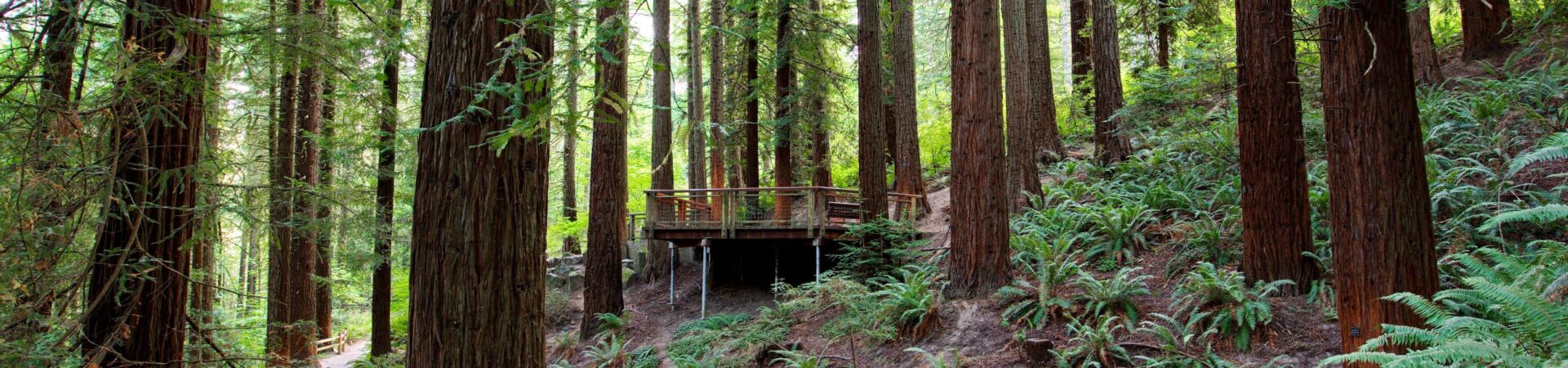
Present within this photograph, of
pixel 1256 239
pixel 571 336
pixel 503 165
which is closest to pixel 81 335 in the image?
pixel 503 165

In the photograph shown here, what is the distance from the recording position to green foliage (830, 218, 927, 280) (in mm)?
10952

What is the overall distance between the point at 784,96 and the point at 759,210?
338cm

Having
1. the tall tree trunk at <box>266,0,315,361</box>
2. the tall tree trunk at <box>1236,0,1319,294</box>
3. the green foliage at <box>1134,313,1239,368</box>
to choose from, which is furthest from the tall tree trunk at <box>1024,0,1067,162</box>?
the tall tree trunk at <box>266,0,315,361</box>

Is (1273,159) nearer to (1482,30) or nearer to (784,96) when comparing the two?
(1482,30)

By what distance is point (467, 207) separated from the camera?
132 inches

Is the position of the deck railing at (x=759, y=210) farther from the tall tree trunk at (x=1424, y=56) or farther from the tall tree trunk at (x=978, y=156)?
the tall tree trunk at (x=1424, y=56)

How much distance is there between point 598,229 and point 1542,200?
11509 mm

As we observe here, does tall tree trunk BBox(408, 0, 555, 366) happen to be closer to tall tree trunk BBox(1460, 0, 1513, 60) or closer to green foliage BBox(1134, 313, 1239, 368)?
green foliage BBox(1134, 313, 1239, 368)

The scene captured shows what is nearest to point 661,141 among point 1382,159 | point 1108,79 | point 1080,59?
point 1108,79

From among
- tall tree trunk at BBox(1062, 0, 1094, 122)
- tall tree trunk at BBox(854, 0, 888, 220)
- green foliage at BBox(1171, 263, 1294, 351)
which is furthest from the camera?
tall tree trunk at BBox(1062, 0, 1094, 122)

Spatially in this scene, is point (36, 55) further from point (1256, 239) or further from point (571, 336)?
point (571, 336)

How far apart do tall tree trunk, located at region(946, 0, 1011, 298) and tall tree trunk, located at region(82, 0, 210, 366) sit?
6696 mm

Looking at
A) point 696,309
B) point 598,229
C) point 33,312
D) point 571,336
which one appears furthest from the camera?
point 696,309

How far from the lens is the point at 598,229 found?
41.3ft
